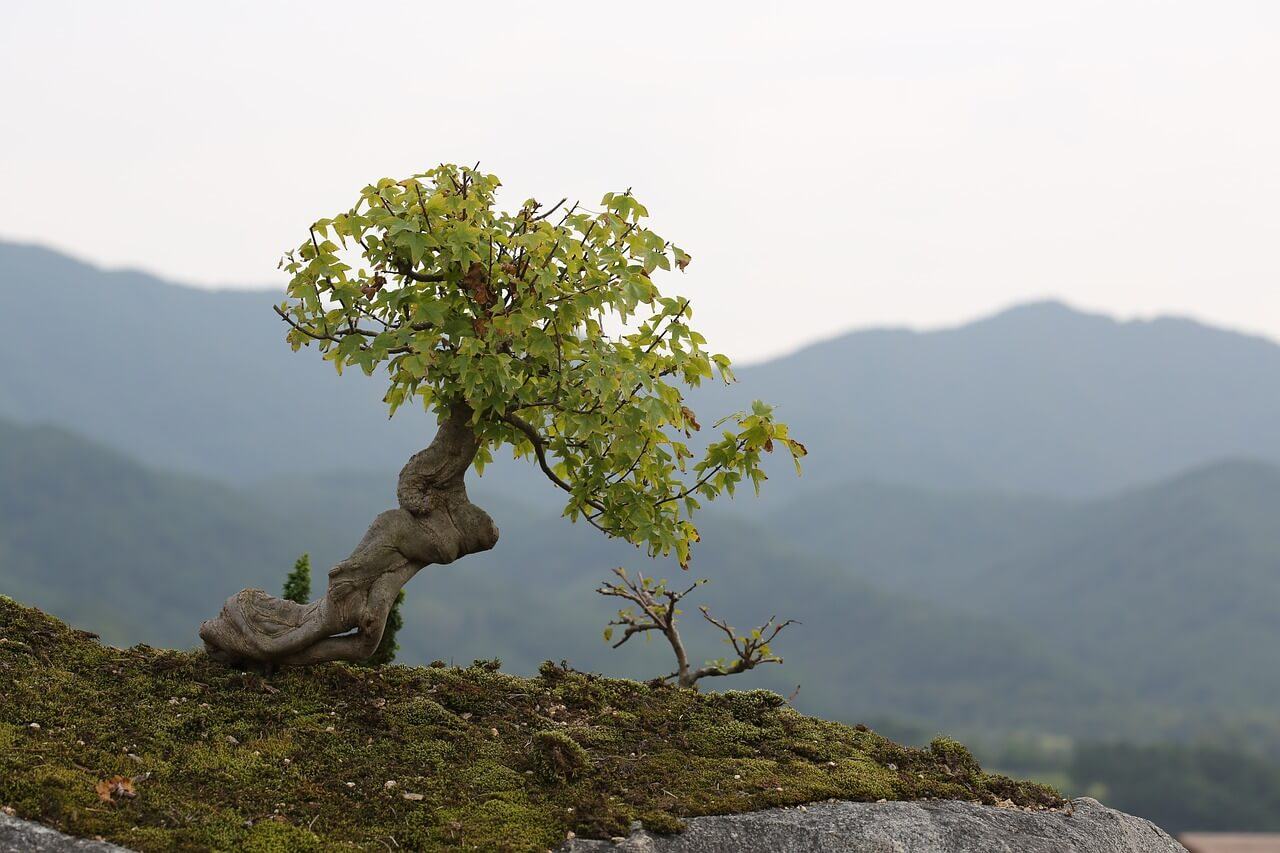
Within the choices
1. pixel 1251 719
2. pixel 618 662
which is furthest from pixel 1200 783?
pixel 618 662

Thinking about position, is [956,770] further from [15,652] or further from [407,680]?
Answer: [15,652]

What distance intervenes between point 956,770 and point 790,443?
3731 millimetres

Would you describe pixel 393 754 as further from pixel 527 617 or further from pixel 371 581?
pixel 527 617

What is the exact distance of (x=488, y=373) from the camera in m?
9.34

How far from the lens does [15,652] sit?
10547mm

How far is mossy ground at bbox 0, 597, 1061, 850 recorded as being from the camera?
812 cm

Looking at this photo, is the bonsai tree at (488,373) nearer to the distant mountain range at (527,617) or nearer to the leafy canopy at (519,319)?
the leafy canopy at (519,319)

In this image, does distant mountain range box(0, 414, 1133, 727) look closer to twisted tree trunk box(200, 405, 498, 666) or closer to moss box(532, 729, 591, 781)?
twisted tree trunk box(200, 405, 498, 666)

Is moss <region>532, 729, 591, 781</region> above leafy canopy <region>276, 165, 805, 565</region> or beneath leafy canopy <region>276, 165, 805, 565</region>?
beneath

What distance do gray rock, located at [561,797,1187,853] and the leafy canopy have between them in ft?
8.53

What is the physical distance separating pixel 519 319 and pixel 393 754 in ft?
12.3

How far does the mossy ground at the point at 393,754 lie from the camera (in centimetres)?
812

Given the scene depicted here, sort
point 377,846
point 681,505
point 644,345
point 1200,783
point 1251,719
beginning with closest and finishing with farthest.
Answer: point 377,846 < point 644,345 < point 681,505 < point 1200,783 < point 1251,719

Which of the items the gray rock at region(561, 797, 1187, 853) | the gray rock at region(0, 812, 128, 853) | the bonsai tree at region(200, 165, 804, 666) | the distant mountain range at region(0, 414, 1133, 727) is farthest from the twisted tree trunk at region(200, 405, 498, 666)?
the distant mountain range at region(0, 414, 1133, 727)
